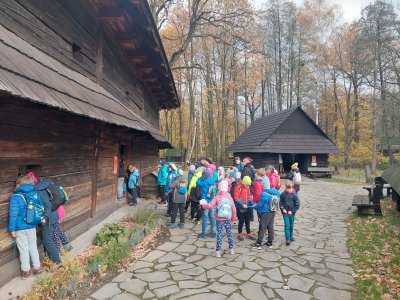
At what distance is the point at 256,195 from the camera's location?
7.72 metres

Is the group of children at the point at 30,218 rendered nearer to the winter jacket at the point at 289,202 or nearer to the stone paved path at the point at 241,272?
the stone paved path at the point at 241,272

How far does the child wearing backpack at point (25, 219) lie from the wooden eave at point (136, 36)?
163 inches

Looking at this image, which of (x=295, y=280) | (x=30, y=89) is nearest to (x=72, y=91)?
(x=30, y=89)

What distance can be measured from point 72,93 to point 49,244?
8.03 feet

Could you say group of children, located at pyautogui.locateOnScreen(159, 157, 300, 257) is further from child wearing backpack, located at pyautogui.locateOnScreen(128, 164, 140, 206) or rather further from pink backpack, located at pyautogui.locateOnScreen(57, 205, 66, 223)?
pink backpack, located at pyautogui.locateOnScreen(57, 205, 66, 223)

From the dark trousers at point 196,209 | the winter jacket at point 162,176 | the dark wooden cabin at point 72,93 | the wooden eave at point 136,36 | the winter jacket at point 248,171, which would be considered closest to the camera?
the dark wooden cabin at point 72,93

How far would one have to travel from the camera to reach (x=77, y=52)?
6414 mm

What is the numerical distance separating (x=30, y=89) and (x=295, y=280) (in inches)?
191

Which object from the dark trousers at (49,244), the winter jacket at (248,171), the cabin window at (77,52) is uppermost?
the cabin window at (77,52)

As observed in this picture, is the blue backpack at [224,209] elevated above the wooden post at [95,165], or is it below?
below

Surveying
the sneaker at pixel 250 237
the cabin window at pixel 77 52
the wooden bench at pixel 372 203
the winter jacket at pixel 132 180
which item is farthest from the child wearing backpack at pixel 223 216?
the wooden bench at pixel 372 203

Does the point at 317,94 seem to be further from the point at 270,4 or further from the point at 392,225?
the point at 392,225

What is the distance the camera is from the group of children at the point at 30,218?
415 cm

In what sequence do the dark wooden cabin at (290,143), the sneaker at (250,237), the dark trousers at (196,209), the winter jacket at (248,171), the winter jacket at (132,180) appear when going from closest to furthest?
the sneaker at (250,237)
the dark trousers at (196,209)
the winter jacket at (248,171)
the winter jacket at (132,180)
the dark wooden cabin at (290,143)
